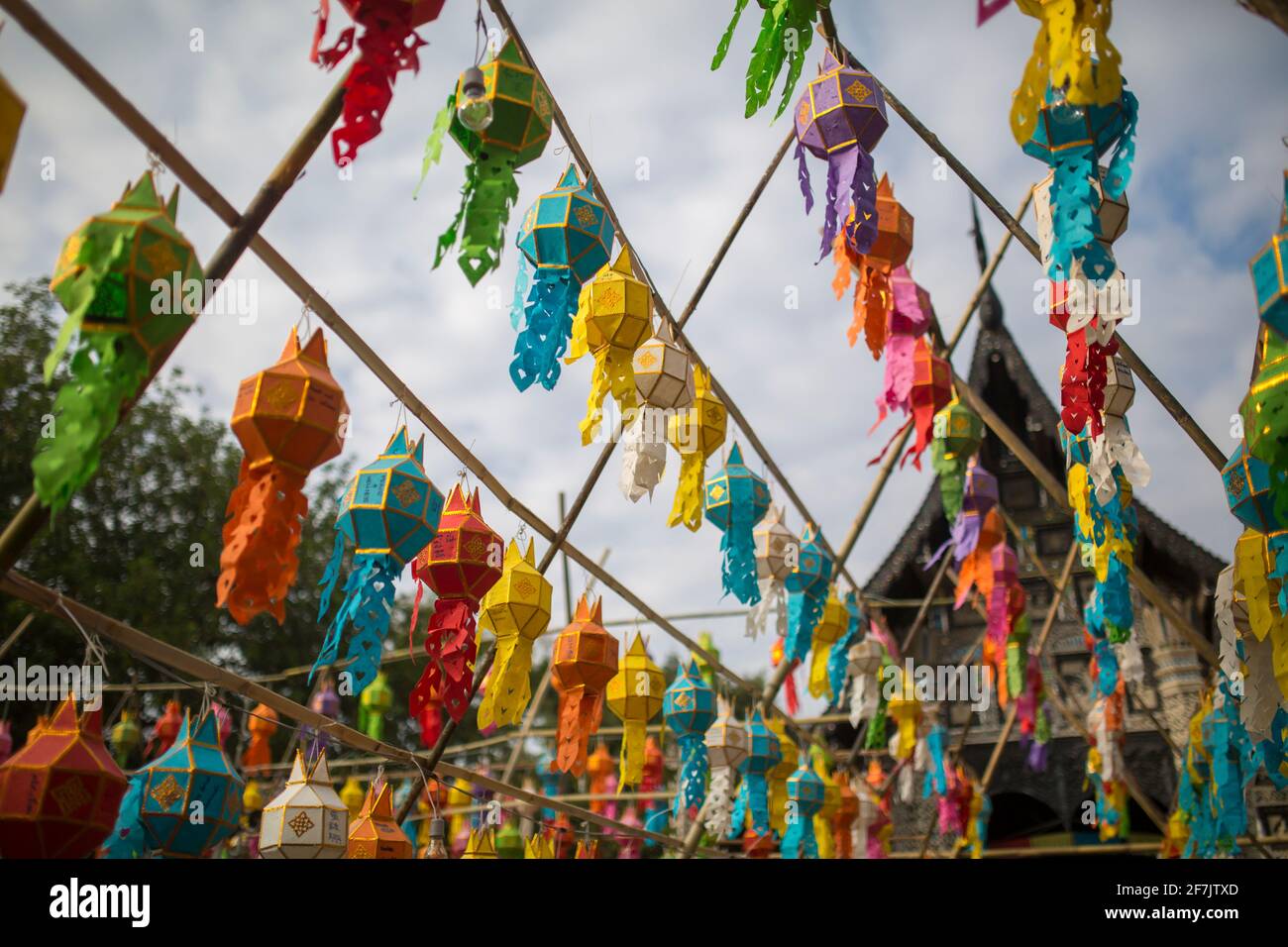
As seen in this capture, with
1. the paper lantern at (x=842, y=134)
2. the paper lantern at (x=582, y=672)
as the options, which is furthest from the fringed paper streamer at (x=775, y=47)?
the paper lantern at (x=582, y=672)

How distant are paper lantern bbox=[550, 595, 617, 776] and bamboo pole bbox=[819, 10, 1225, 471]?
2884 mm

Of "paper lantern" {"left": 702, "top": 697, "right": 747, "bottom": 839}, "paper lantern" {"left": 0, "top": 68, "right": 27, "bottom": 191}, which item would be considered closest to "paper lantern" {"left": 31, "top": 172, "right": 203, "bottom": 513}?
"paper lantern" {"left": 0, "top": 68, "right": 27, "bottom": 191}

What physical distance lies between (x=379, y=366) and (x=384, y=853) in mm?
2312

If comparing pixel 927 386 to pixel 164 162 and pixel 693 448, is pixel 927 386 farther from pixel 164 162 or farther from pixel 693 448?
pixel 164 162

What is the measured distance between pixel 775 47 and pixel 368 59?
1.58 meters

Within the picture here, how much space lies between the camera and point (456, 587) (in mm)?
4664

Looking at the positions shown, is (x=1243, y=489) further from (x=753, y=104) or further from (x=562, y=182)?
(x=562, y=182)

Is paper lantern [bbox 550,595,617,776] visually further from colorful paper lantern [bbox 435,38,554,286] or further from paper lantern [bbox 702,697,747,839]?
colorful paper lantern [bbox 435,38,554,286]

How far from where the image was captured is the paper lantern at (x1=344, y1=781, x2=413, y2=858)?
5.00m

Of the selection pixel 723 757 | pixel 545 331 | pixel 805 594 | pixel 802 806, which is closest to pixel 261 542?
pixel 545 331

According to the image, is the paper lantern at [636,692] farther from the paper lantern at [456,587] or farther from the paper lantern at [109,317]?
the paper lantern at [109,317]

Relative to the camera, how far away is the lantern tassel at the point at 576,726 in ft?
18.0
